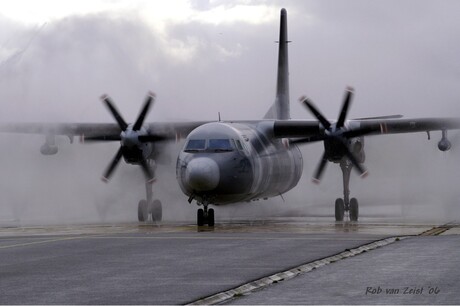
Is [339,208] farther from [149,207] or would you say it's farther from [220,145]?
[220,145]

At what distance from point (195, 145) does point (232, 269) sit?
57.6ft

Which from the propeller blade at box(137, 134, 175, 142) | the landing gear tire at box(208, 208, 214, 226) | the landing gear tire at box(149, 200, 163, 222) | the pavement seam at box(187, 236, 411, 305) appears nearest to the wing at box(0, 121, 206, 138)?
the propeller blade at box(137, 134, 175, 142)

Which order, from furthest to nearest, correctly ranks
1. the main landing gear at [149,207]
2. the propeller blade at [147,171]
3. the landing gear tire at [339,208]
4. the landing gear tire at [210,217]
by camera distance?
the main landing gear at [149,207]
the landing gear tire at [339,208]
the propeller blade at [147,171]
the landing gear tire at [210,217]

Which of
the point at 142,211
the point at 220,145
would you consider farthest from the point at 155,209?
the point at 220,145

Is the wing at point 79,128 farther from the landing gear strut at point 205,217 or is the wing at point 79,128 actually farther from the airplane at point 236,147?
the landing gear strut at point 205,217

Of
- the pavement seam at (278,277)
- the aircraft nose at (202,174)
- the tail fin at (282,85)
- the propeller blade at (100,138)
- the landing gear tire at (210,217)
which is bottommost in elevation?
the pavement seam at (278,277)

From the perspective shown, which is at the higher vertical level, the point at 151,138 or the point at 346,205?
the point at 151,138

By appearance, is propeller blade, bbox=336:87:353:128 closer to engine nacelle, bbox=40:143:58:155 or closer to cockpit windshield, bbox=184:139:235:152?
cockpit windshield, bbox=184:139:235:152

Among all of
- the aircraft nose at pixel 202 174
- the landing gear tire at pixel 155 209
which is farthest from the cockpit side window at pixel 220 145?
the landing gear tire at pixel 155 209

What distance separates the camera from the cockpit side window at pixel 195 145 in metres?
35.5

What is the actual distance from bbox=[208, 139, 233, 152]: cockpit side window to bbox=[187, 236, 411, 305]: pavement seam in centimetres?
1259

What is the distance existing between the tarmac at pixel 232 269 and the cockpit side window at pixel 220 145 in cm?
750

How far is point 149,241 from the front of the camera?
2589 centimetres

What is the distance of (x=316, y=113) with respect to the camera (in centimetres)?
3919
